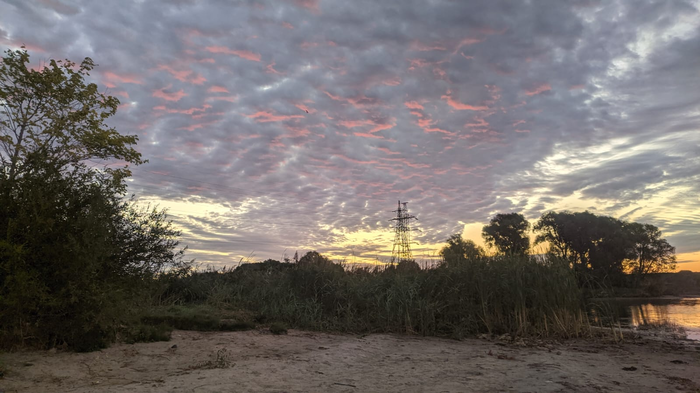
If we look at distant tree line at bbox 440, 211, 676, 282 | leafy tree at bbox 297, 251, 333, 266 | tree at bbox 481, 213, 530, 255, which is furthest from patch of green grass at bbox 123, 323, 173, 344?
tree at bbox 481, 213, 530, 255

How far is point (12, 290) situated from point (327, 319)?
7.18 metres

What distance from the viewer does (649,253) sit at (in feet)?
140

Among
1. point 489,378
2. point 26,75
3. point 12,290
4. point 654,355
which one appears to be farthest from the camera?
point 26,75

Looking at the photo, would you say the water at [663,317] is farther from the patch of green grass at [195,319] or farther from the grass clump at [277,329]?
the patch of green grass at [195,319]

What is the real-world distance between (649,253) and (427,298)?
4441 centimetres

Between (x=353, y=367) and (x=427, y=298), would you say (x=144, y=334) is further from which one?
(x=427, y=298)

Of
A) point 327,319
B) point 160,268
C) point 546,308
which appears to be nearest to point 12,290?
point 160,268

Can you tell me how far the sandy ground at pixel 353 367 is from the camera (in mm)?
5180

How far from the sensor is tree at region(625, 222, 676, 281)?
41969 millimetres

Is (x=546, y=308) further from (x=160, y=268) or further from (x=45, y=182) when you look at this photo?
(x=45, y=182)

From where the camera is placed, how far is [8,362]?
577 cm

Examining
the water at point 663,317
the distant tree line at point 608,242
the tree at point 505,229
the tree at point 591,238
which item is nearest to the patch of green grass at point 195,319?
the water at point 663,317

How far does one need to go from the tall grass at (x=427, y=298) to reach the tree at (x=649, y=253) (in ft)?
129

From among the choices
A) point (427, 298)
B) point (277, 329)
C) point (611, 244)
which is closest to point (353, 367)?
point (277, 329)
